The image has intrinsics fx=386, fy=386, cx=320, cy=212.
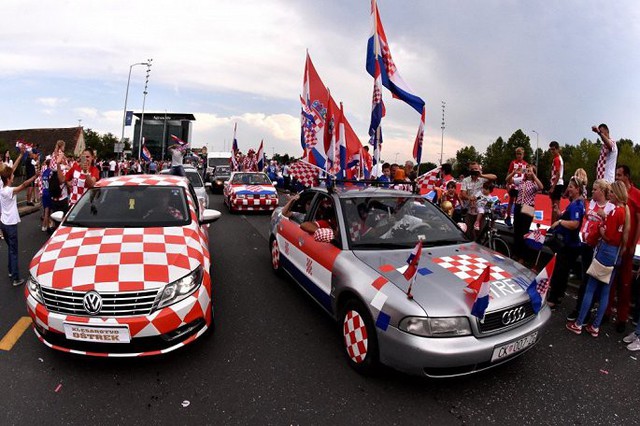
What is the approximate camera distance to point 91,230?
12.8 feet

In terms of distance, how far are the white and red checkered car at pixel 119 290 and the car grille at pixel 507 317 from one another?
2252mm

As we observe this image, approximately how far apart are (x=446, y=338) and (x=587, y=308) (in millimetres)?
2399

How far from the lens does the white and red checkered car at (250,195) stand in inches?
477

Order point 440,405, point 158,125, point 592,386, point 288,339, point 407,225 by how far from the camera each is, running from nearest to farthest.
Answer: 1. point 440,405
2. point 592,386
3. point 288,339
4. point 407,225
5. point 158,125

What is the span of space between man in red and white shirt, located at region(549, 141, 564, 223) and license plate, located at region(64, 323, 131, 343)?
6492 mm

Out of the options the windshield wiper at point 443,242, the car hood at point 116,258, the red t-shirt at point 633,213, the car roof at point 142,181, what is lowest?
the car hood at point 116,258

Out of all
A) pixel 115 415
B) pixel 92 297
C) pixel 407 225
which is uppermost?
pixel 407 225

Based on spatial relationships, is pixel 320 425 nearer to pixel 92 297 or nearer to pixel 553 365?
pixel 92 297

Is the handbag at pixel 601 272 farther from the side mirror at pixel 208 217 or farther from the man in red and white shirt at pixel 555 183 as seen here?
the side mirror at pixel 208 217

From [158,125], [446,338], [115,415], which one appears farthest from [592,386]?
[158,125]

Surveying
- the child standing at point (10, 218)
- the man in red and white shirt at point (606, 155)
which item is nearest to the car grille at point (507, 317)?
the man in red and white shirt at point (606, 155)

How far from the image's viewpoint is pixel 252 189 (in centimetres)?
1236

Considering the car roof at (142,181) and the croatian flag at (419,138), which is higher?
the croatian flag at (419,138)

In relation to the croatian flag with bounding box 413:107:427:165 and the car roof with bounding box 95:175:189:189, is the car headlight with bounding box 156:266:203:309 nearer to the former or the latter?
the car roof with bounding box 95:175:189:189
